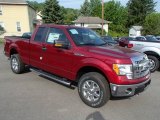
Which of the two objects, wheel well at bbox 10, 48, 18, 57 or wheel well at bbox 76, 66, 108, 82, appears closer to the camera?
wheel well at bbox 76, 66, 108, 82

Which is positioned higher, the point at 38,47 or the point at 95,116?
the point at 38,47

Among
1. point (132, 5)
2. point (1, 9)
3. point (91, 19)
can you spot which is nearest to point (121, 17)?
point (132, 5)

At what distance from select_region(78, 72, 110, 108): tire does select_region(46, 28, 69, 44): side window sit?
1.27m

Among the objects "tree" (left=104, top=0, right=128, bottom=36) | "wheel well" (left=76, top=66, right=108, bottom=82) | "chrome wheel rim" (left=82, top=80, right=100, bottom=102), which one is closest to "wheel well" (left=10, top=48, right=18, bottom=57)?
"wheel well" (left=76, top=66, right=108, bottom=82)

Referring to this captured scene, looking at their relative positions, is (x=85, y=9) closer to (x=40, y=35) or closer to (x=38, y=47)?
(x=40, y=35)

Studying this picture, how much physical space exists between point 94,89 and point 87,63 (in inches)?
25.3

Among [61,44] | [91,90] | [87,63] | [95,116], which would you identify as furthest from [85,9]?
[95,116]

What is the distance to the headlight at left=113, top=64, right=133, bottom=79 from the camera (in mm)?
4773

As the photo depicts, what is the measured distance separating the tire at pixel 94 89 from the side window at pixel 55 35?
127cm

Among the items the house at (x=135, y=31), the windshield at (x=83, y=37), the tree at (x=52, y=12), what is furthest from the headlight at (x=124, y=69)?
the house at (x=135, y=31)

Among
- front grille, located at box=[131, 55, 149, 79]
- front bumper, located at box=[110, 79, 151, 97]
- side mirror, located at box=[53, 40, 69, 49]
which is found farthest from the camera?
side mirror, located at box=[53, 40, 69, 49]

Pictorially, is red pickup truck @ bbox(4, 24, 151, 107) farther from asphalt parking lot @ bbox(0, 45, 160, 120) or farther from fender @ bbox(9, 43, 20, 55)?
fender @ bbox(9, 43, 20, 55)

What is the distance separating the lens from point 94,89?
5.25 metres

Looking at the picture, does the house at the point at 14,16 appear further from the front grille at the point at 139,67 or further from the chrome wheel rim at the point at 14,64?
the front grille at the point at 139,67
